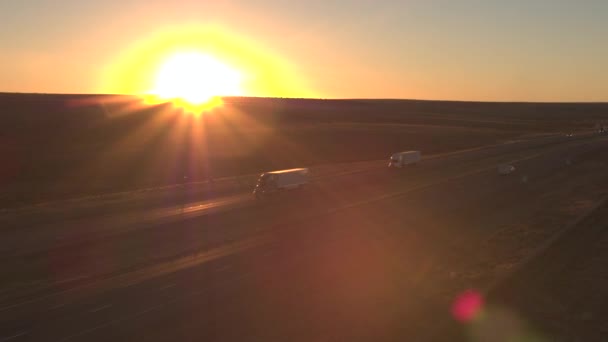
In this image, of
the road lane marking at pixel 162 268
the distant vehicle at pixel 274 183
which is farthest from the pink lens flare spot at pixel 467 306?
the distant vehicle at pixel 274 183

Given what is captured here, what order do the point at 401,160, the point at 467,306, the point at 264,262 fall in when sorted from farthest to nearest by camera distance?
the point at 401,160 → the point at 264,262 → the point at 467,306

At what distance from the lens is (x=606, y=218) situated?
117 ft

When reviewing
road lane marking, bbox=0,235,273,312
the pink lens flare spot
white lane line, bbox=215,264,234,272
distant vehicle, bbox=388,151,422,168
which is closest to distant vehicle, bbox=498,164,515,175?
distant vehicle, bbox=388,151,422,168

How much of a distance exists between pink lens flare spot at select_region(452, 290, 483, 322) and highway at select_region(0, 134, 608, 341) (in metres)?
0.49

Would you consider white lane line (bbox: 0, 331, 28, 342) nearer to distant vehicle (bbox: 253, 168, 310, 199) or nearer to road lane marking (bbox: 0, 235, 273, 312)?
Answer: road lane marking (bbox: 0, 235, 273, 312)

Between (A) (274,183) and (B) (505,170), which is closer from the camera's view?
(A) (274,183)

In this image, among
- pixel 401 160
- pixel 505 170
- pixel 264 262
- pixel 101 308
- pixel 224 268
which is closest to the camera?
pixel 101 308

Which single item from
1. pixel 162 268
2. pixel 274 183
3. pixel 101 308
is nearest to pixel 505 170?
pixel 274 183

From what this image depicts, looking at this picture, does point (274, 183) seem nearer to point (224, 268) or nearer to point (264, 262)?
point (264, 262)

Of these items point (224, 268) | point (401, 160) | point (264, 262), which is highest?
point (401, 160)

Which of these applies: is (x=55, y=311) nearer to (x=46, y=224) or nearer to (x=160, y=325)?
(x=160, y=325)

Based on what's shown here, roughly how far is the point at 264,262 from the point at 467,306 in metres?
11.2

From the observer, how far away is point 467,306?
19.1 metres

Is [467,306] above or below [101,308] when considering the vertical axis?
below
